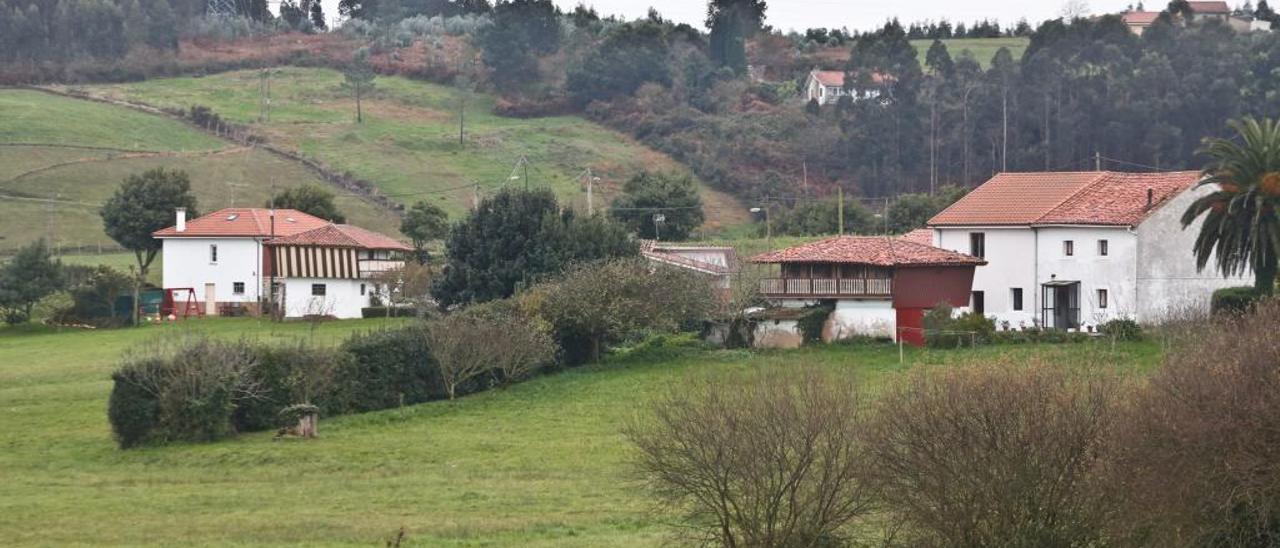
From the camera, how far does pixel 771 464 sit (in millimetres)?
29219

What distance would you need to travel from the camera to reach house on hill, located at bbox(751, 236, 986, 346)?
202 feet

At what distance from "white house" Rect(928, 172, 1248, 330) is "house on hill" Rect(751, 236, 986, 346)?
7.34ft

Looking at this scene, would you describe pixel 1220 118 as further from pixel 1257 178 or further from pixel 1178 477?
pixel 1178 477

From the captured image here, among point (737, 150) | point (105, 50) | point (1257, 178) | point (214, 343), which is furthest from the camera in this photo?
point (105, 50)

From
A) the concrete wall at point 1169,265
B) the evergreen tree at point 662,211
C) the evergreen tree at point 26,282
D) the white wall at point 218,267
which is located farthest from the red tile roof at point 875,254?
the evergreen tree at point 662,211

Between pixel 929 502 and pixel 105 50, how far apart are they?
152704 millimetres

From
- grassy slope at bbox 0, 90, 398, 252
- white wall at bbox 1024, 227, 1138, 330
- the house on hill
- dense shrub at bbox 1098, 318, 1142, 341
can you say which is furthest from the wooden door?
dense shrub at bbox 1098, 318, 1142, 341

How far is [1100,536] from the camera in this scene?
2678 cm

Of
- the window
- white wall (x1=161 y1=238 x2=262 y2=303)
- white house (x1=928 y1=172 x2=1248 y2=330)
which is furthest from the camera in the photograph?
white wall (x1=161 y1=238 x2=262 y2=303)

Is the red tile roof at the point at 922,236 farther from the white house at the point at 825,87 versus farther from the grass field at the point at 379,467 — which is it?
the white house at the point at 825,87

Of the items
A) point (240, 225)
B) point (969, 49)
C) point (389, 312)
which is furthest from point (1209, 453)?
point (969, 49)

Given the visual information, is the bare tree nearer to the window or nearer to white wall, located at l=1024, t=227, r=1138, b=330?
the window

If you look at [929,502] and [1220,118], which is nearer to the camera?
[929,502]

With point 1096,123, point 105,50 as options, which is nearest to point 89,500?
point 1096,123
